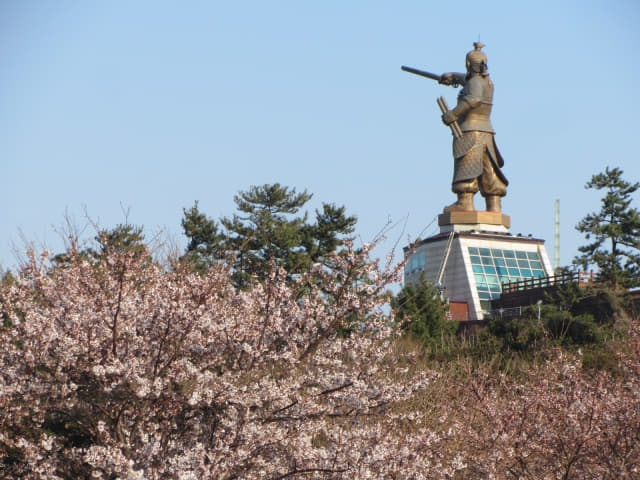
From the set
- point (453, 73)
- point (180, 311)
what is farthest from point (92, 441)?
point (453, 73)

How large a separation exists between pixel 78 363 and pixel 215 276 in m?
1.80

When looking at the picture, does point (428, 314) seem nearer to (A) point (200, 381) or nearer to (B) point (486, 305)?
(B) point (486, 305)

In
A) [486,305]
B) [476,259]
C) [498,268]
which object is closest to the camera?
[486,305]

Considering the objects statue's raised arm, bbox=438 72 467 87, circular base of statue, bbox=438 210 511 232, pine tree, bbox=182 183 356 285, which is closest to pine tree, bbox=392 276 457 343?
pine tree, bbox=182 183 356 285

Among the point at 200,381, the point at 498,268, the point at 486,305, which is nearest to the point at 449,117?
the point at 498,268

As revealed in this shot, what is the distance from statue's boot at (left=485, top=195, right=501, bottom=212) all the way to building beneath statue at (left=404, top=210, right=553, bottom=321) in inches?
18.6

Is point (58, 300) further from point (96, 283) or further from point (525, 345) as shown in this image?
point (525, 345)

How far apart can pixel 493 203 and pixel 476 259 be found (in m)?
4.81

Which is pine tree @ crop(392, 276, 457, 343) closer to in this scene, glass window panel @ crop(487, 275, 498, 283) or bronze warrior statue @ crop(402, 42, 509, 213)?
glass window panel @ crop(487, 275, 498, 283)

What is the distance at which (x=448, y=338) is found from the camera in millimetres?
36562

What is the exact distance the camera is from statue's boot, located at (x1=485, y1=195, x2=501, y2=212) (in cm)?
6291

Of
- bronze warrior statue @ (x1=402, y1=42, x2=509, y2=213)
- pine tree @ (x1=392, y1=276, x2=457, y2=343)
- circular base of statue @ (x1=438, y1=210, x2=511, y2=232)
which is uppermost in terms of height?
bronze warrior statue @ (x1=402, y1=42, x2=509, y2=213)

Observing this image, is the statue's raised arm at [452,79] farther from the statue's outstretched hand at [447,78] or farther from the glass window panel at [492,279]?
the glass window panel at [492,279]

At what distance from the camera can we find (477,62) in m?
60.6
